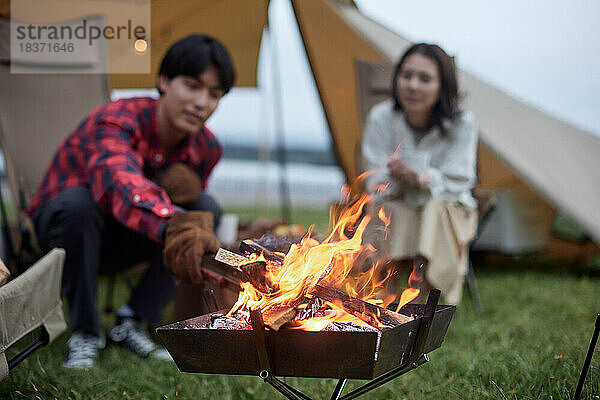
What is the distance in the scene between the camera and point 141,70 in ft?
8.84

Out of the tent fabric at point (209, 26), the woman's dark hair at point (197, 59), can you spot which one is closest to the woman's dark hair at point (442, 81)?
the woman's dark hair at point (197, 59)

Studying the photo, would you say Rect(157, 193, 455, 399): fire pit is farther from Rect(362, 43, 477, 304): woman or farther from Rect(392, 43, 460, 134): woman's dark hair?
Rect(392, 43, 460, 134): woman's dark hair

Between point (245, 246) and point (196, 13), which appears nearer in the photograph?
point (245, 246)

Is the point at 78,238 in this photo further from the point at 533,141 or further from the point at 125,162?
the point at 533,141

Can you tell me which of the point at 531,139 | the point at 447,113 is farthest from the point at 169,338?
the point at 531,139

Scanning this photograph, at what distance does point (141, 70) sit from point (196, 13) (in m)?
0.36

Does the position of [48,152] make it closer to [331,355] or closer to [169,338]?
[169,338]

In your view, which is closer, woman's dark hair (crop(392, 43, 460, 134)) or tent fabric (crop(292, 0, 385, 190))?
woman's dark hair (crop(392, 43, 460, 134))

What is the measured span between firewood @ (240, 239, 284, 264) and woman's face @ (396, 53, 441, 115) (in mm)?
1317

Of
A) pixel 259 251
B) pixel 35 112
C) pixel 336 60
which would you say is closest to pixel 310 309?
pixel 259 251

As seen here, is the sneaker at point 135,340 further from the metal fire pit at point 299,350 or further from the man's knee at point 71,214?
the metal fire pit at point 299,350

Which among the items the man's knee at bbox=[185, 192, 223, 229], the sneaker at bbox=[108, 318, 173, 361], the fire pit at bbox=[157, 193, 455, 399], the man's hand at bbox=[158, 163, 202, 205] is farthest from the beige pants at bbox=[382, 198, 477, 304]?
the fire pit at bbox=[157, 193, 455, 399]

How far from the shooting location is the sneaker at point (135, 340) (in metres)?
1.83

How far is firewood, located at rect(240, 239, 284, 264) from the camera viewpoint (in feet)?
3.44
